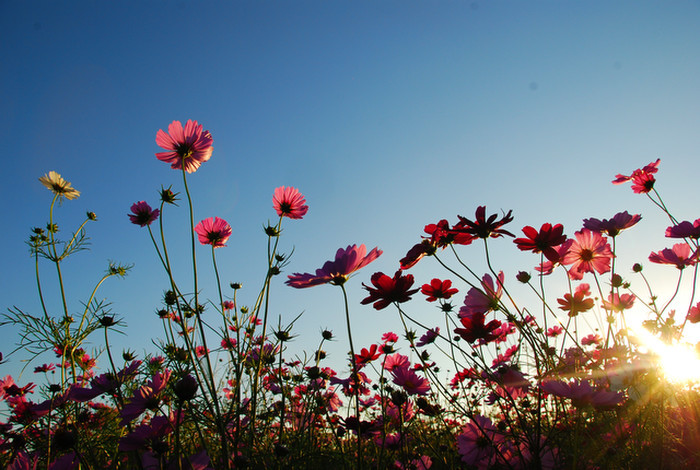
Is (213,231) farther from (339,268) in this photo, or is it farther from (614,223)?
(614,223)

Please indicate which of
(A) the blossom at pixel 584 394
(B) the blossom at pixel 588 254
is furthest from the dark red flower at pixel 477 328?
(B) the blossom at pixel 588 254

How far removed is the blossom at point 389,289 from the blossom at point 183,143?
0.96 m

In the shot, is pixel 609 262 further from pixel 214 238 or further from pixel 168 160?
pixel 168 160

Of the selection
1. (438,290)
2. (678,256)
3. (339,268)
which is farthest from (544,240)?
(678,256)

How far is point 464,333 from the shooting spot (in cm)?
107

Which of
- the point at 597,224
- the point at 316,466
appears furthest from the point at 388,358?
the point at 597,224

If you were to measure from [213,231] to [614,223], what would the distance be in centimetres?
179

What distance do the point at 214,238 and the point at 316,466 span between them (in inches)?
41.9

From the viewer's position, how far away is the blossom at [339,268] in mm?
959

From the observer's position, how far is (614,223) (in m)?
1.56

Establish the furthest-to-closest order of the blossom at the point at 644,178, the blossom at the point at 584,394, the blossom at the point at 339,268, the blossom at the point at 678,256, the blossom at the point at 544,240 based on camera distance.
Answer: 1. the blossom at the point at 644,178
2. the blossom at the point at 678,256
3. the blossom at the point at 544,240
4. the blossom at the point at 339,268
5. the blossom at the point at 584,394

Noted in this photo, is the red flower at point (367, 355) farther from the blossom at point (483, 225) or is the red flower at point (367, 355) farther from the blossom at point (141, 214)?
the blossom at point (141, 214)

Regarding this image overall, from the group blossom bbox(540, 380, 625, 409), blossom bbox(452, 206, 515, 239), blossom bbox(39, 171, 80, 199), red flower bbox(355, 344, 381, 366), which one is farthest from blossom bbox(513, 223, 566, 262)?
blossom bbox(39, 171, 80, 199)

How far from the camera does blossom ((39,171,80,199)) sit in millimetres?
2307
